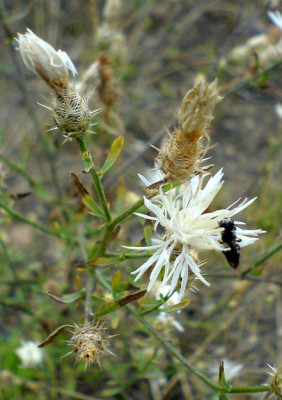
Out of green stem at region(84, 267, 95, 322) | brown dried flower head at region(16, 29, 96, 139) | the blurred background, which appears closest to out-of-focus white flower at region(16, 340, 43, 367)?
the blurred background

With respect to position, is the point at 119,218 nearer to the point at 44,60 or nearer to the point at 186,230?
the point at 186,230

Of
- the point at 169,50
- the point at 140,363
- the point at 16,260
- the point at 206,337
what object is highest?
the point at 169,50

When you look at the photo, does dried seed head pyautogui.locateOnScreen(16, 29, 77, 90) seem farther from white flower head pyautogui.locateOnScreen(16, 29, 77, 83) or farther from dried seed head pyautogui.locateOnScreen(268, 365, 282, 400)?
dried seed head pyautogui.locateOnScreen(268, 365, 282, 400)

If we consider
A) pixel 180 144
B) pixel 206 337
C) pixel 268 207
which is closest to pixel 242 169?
pixel 268 207

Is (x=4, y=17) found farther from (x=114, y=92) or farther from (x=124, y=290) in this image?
(x=124, y=290)

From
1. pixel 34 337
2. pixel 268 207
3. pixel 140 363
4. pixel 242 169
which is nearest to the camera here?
pixel 140 363

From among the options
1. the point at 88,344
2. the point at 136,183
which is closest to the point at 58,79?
the point at 88,344
